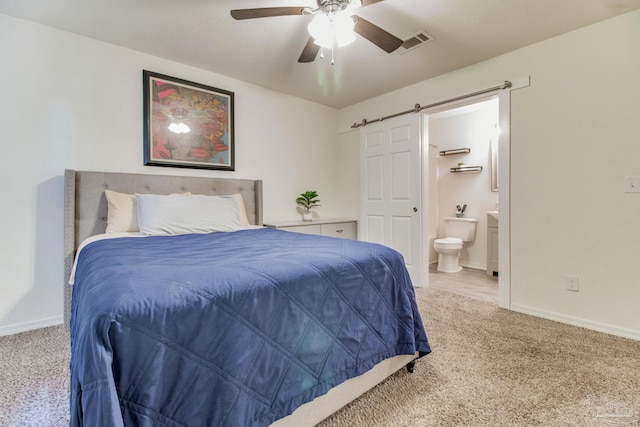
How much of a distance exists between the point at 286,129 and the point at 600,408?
3540mm

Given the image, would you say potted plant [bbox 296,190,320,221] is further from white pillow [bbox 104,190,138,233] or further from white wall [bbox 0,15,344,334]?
white pillow [bbox 104,190,138,233]

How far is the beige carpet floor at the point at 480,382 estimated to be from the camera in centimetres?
133

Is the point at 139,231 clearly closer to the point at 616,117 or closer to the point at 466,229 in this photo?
the point at 616,117

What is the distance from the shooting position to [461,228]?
440 cm

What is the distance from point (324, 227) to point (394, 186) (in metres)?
0.98

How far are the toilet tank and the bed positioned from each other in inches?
123

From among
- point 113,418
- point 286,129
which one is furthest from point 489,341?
point 286,129

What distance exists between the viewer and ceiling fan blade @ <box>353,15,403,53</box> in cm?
180

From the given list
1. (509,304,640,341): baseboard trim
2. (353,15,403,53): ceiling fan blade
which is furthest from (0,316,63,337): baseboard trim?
(509,304,640,341): baseboard trim

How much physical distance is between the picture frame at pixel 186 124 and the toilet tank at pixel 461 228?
326cm

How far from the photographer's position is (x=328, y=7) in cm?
173

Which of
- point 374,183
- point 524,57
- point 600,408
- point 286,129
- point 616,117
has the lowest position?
point 600,408

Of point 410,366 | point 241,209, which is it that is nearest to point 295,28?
point 241,209

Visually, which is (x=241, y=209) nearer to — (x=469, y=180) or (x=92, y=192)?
(x=92, y=192)
